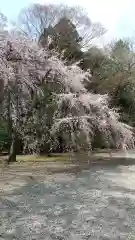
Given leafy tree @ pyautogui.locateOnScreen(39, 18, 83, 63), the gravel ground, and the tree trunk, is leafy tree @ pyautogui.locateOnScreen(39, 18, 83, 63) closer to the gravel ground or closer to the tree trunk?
the tree trunk

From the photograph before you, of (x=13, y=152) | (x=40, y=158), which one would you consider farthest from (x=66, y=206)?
(x=40, y=158)

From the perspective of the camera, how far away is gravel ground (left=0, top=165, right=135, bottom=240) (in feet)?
19.6

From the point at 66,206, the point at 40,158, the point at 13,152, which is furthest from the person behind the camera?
the point at 40,158

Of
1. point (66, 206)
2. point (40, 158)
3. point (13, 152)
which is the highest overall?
point (13, 152)

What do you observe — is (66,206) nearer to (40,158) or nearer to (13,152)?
(13,152)

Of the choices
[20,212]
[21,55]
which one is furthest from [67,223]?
[21,55]

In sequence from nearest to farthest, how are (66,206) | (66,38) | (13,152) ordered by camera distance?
(66,206) < (13,152) < (66,38)

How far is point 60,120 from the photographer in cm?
1442

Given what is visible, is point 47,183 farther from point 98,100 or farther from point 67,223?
point 98,100

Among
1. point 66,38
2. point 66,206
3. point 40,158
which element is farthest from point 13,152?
point 66,38

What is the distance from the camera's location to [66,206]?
7.78 meters

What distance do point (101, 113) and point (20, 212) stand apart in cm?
859

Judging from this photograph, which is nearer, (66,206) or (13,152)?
(66,206)

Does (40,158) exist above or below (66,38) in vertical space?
below
